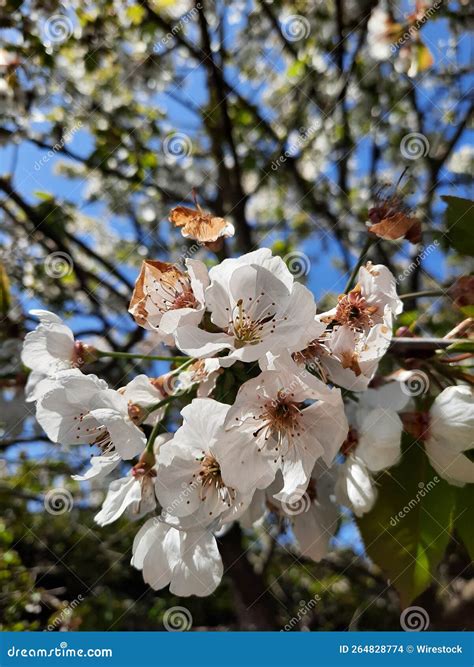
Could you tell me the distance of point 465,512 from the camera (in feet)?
3.13

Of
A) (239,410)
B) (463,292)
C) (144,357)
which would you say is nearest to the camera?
A: (239,410)

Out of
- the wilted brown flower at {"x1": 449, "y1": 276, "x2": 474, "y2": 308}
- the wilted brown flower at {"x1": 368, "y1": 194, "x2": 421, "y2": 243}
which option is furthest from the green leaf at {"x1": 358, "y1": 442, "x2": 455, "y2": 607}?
the wilted brown flower at {"x1": 368, "y1": 194, "x2": 421, "y2": 243}

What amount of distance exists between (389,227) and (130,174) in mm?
1865

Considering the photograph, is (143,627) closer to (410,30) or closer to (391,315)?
(391,315)

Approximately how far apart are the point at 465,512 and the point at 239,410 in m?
0.44

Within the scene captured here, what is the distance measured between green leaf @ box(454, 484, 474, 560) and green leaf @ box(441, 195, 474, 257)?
0.40 meters

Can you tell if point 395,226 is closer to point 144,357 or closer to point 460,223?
point 460,223

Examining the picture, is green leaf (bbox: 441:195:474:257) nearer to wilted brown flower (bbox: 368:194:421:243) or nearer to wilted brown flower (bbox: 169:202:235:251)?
wilted brown flower (bbox: 368:194:421:243)

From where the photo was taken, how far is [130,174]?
8.70 ft

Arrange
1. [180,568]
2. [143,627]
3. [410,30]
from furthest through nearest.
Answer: [143,627] → [410,30] → [180,568]

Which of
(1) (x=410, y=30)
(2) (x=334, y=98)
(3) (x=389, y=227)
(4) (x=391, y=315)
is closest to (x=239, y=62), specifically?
(2) (x=334, y=98)

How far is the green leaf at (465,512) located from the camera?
946mm

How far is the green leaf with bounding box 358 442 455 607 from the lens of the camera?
969 millimetres

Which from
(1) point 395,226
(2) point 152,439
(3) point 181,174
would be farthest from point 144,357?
(3) point 181,174
